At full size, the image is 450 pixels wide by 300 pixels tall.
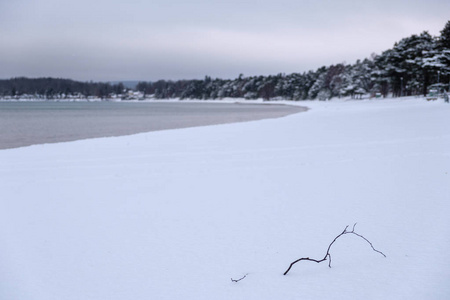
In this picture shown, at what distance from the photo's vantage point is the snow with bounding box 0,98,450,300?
3875 millimetres

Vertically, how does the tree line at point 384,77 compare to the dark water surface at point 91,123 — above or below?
above

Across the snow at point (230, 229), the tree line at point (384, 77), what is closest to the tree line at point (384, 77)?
the tree line at point (384, 77)

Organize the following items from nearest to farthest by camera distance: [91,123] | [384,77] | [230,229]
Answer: [230,229] → [91,123] → [384,77]

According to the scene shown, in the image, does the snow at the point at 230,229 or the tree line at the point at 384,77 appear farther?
the tree line at the point at 384,77

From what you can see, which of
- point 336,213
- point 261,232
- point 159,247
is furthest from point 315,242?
point 159,247

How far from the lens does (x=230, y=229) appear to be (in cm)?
541

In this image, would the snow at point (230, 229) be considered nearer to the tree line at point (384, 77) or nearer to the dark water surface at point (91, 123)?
the dark water surface at point (91, 123)

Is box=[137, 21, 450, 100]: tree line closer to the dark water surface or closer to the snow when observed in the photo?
the dark water surface

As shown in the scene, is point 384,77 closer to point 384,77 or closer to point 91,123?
point 384,77

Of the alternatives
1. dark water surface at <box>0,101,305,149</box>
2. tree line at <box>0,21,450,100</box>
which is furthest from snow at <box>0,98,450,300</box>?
tree line at <box>0,21,450,100</box>

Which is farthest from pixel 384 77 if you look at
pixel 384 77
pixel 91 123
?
pixel 91 123

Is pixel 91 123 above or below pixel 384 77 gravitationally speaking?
below

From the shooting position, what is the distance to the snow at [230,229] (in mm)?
3875

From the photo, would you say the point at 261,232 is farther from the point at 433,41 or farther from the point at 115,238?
the point at 433,41
